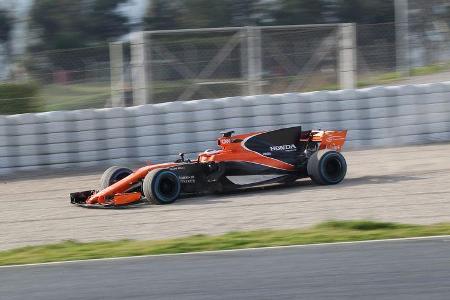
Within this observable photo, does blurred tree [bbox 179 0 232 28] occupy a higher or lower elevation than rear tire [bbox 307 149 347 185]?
higher

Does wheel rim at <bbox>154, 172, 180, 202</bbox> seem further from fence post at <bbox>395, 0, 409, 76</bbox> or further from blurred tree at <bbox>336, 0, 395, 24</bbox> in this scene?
blurred tree at <bbox>336, 0, 395, 24</bbox>

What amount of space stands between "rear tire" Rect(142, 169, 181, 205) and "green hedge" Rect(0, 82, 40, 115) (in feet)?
18.7

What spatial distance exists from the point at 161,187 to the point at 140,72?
17.4ft

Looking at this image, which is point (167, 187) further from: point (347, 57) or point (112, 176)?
point (347, 57)

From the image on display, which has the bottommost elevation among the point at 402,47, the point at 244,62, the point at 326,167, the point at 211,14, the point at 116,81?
the point at 326,167

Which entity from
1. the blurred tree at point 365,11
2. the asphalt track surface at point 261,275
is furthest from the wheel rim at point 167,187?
the blurred tree at point 365,11

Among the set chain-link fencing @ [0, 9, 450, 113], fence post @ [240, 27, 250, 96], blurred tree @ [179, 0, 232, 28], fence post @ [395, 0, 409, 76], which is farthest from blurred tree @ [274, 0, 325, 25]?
fence post @ [240, 27, 250, 96]

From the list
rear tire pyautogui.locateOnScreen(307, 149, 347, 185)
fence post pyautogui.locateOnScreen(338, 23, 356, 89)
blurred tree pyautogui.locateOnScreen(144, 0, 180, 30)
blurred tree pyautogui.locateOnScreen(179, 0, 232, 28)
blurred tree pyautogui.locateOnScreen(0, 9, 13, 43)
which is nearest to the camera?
rear tire pyautogui.locateOnScreen(307, 149, 347, 185)

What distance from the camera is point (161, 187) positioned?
1190 centimetres

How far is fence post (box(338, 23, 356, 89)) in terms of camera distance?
688 inches

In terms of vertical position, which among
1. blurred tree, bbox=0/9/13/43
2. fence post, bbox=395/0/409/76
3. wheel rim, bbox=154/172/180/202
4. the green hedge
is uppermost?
blurred tree, bbox=0/9/13/43

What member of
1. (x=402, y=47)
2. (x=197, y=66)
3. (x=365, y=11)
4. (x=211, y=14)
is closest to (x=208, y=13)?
(x=211, y=14)

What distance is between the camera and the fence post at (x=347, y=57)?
17.5 m

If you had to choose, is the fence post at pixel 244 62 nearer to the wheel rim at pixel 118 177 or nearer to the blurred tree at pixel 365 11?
the wheel rim at pixel 118 177
